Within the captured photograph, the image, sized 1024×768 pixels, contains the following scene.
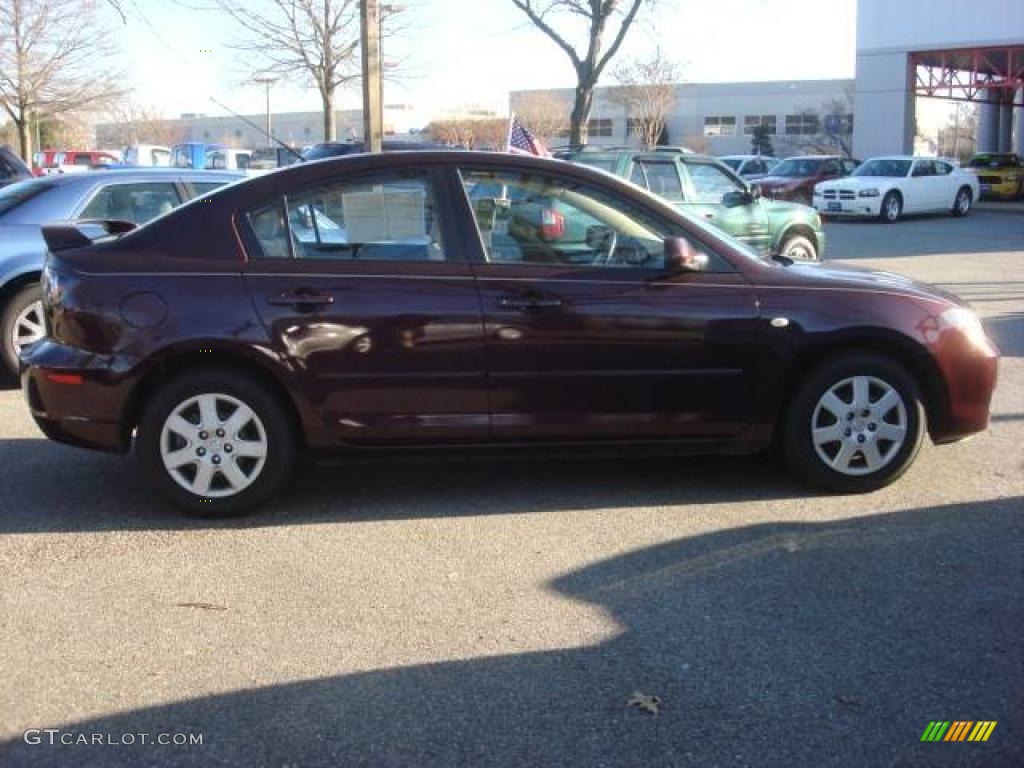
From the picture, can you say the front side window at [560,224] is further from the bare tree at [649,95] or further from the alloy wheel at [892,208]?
the bare tree at [649,95]

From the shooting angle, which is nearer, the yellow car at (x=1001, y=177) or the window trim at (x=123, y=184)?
the window trim at (x=123, y=184)

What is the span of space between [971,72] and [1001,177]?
8229 millimetres

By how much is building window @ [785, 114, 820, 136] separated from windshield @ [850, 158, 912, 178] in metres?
46.0

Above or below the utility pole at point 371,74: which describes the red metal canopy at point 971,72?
above

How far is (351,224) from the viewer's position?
5.00 metres

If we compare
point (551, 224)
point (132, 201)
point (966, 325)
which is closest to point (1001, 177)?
point (132, 201)

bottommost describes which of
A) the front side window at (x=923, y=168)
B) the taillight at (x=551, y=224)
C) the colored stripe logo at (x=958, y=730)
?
the colored stripe logo at (x=958, y=730)

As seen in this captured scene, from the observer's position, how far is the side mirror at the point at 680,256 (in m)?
4.96

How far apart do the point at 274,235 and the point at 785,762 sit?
3.22 m

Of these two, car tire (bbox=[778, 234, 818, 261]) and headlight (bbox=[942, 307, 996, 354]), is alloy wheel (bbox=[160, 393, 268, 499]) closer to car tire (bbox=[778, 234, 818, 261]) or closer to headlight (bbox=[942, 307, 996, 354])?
headlight (bbox=[942, 307, 996, 354])

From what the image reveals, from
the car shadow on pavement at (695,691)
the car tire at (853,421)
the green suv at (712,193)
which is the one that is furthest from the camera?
the green suv at (712,193)

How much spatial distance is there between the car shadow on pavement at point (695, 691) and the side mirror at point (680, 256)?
1425 millimetres

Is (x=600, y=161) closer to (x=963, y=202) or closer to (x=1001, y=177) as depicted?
(x=963, y=202)

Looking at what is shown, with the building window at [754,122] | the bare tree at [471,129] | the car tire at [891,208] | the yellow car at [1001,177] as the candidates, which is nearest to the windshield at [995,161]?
the yellow car at [1001,177]
